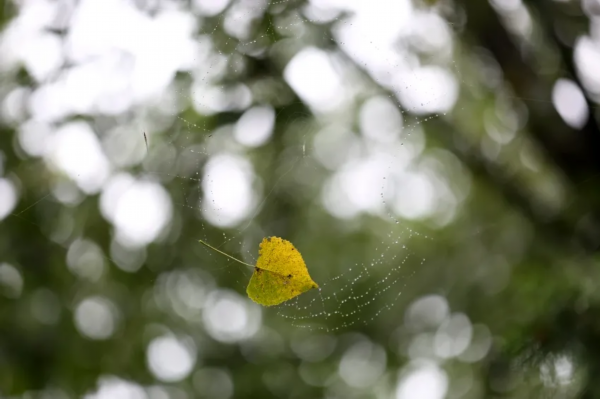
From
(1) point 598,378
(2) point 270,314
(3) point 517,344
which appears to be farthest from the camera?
(2) point 270,314

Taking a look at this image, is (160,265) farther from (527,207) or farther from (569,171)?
(569,171)

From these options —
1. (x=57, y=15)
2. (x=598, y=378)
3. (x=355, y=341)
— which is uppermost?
(x=57, y=15)

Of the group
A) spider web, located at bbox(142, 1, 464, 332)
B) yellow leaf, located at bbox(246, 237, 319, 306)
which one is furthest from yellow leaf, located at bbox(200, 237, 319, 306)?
spider web, located at bbox(142, 1, 464, 332)

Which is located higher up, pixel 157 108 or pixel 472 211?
pixel 157 108

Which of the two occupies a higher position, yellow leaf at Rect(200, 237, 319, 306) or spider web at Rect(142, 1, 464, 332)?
yellow leaf at Rect(200, 237, 319, 306)

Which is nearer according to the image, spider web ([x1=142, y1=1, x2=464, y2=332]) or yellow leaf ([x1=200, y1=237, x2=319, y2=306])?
yellow leaf ([x1=200, y1=237, x2=319, y2=306])

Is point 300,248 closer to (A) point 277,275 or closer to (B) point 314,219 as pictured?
(B) point 314,219

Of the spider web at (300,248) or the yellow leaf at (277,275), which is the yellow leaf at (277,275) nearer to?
the yellow leaf at (277,275)

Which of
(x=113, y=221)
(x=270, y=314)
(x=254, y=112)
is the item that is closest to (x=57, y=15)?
(x=254, y=112)

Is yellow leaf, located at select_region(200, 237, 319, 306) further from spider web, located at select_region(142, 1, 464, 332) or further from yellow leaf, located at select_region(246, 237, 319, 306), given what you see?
spider web, located at select_region(142, 1, 464, 332)
